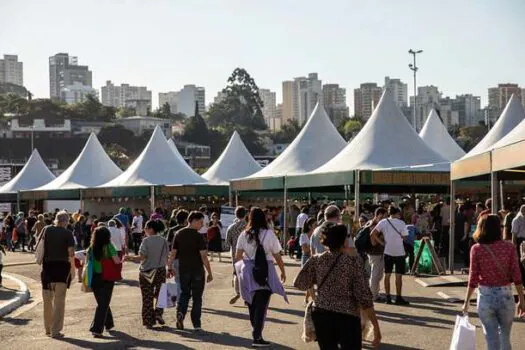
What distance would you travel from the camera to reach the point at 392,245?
57.1ft

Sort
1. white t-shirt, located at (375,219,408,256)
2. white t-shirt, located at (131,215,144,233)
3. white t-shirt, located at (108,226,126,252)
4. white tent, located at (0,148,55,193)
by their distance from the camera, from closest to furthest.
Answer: white t-shirt, located at (375,219,408,256) → white t-shirt, located at (108,226,126,252) → white t-shirt, located at (131,215,144,233) → white tent, located at (0,148,55,193)

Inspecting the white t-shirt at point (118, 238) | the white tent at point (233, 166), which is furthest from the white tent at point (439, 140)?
the white t-shirt at point (118, 238)

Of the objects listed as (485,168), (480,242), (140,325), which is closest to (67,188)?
(485,168)

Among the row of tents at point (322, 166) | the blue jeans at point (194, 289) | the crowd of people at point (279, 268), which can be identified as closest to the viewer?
the crowd of people at point (279, 268)

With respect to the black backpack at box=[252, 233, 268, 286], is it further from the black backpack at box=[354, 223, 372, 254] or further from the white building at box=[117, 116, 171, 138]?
the white building at box=[117, 116, 171, 138]

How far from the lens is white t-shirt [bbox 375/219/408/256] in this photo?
1723 centimetres

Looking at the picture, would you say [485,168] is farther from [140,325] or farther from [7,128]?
[7,128]

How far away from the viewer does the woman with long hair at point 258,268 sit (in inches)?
494

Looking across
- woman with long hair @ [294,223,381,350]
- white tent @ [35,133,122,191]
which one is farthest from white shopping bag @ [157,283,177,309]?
white tent @ [35,133,122,191]

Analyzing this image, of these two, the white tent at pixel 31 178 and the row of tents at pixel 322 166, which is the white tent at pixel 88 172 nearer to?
the row of tents at pixel 322 166

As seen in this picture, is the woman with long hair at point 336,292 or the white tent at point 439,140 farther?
the white tent at point 439,140

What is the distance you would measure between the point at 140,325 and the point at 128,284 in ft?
29.3

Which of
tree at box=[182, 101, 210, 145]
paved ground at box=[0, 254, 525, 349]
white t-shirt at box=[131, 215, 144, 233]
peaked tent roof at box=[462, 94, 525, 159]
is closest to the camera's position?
paved ground at box=[0, 254, 525, 349]

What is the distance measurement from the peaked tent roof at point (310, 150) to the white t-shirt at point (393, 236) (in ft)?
66.0
